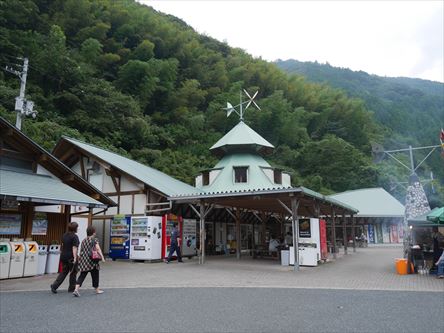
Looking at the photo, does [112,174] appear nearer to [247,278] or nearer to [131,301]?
[247,278]

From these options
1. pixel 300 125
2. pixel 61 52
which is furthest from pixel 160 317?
pixel 300 125

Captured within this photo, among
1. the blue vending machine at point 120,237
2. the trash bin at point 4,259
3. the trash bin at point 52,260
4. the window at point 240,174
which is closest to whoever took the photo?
the trash bin at point 4,259

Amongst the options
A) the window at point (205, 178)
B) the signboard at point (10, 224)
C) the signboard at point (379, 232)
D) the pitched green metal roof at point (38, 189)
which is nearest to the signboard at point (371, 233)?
the signboard at point (379, 232)

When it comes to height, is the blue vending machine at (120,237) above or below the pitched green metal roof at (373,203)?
below

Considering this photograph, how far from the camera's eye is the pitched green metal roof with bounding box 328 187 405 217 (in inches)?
1235

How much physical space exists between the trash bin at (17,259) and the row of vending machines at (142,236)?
533cm

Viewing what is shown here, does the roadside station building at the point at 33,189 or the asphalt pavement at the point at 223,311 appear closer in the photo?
the asphalt pavement at the point at 223,311

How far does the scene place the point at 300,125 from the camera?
46781 mm

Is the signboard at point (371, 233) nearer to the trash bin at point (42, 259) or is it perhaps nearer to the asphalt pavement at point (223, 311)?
the asphalt pavement at point (223, 311)

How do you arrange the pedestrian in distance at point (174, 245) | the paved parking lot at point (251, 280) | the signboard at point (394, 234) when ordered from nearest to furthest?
the paved parking lot at point (251, 280) → the pedestrian in distance at point (174, 245) → the signboard at point (394, 234)

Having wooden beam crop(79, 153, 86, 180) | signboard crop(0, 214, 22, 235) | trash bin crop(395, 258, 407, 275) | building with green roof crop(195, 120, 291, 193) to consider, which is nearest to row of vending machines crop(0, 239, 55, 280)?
signboard crop(0, 214, 22, 235)

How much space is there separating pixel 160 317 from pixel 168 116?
105 ft

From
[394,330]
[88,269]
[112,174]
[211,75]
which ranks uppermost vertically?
[211,75]

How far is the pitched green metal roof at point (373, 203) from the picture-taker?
103 feet
